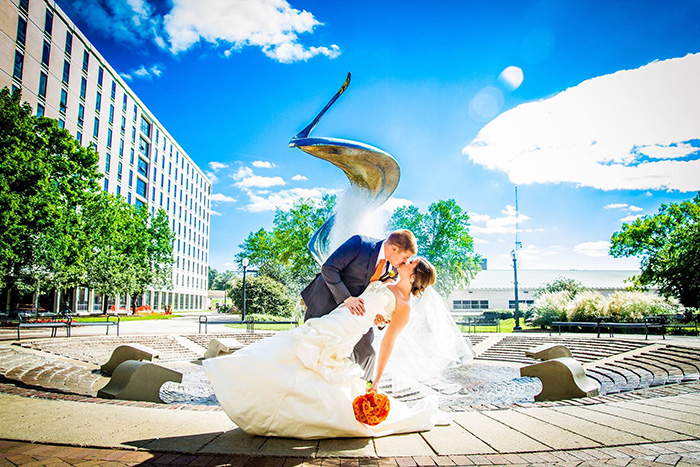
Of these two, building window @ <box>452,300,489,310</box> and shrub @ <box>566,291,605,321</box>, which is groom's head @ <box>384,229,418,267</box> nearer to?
shrub @ <box>566,291,605,321</box>

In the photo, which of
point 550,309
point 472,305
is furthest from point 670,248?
point 472,305

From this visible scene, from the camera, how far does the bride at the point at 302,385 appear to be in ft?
12.0

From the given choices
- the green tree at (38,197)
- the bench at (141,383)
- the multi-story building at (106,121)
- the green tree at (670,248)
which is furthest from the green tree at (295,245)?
the bench at (141,383)

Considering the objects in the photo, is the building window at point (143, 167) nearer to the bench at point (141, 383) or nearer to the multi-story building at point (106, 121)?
the multi-story building at point (106, 121)

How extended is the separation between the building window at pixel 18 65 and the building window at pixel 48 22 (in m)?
5.00

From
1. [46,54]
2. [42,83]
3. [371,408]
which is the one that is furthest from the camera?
[46,54]

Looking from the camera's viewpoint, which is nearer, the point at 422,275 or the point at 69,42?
the point at 422,275

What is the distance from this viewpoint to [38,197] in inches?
891

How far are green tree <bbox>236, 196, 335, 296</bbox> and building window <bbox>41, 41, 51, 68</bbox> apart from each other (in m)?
23.2

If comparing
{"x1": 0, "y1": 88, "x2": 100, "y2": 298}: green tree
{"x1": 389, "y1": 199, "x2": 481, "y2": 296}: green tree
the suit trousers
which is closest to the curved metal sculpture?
the suit trousers

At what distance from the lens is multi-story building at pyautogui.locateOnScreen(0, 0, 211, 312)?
31703 mm

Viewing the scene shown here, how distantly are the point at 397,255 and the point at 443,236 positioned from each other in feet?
104

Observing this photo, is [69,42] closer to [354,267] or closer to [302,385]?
[354,267]

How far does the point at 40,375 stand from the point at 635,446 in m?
9.81
